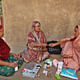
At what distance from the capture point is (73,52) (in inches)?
101

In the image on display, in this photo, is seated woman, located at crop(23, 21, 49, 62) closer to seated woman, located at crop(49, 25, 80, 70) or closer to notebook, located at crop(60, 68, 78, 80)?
seated woman, located at crop(49, 25, 80, 70)

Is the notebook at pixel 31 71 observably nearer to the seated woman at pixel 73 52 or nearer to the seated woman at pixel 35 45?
the seated woman at pixel 35 45

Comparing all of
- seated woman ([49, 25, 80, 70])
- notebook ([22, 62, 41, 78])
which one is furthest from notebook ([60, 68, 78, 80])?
notebook ([22, 62, 41, 78])

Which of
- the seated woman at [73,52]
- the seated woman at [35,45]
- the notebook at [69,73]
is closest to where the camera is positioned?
the notebook at [69,73]

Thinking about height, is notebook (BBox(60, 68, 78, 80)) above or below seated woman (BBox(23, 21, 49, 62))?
below

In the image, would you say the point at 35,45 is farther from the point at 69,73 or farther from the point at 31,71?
the point at 69,73

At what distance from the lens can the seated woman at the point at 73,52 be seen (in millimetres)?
2475

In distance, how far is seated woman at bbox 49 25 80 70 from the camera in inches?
97.4

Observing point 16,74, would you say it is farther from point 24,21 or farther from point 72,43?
point 24,21

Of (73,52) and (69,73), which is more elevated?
(73,52)

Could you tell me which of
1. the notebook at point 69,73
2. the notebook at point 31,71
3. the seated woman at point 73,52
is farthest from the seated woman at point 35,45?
the notebook at point 69,73

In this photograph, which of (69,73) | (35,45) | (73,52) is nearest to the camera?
(69,73)

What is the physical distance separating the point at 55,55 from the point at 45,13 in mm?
1349

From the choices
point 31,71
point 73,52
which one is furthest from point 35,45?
point 73,52
